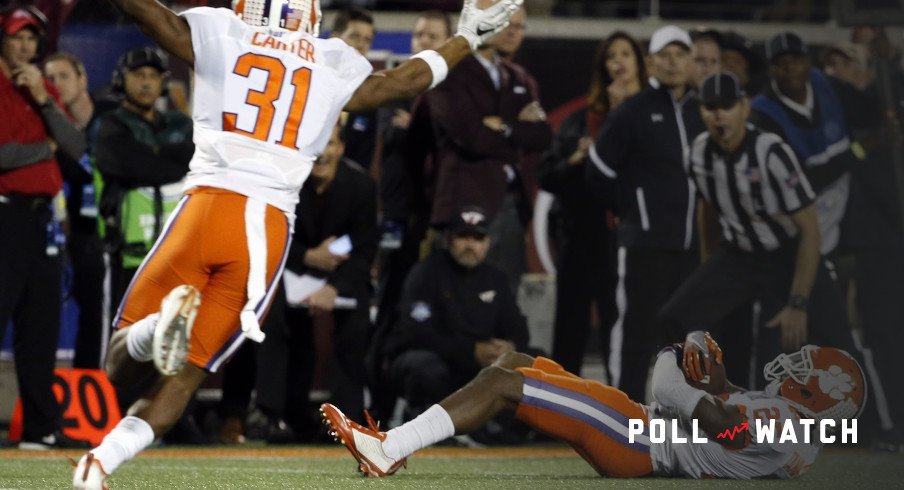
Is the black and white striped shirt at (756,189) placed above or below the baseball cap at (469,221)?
above

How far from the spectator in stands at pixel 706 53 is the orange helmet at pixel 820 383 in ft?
12.5

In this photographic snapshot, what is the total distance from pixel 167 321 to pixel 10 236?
3.64 metres

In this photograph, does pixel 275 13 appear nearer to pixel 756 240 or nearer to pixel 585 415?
pixel 585 415

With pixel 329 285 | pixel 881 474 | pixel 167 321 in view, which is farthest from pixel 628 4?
pixel 167 321

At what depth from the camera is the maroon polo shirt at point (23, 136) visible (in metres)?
8.24

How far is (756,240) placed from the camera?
8695 millimetres

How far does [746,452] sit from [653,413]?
41 cm

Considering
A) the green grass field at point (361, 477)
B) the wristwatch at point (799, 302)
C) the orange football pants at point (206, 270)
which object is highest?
the orange football pants at point (206, 270)

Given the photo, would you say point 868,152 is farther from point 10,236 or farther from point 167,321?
point 167,321

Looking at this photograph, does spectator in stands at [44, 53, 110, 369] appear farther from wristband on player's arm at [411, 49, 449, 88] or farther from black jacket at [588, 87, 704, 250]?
wristband on player's arm at [411, 49, 449, 88]

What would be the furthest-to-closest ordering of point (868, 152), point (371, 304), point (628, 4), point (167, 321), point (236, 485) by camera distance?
point (628, 4) < point (371, 304) < point (868, 152) < point (236, 485) < point (167, 321)

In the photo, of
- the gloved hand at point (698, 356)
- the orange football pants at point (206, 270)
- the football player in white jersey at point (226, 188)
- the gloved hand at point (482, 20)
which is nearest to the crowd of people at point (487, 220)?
the gloved hand at point (698, 356)

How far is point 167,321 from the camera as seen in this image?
4898 millimetres

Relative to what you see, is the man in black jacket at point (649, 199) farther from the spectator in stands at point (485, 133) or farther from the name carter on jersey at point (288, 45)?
the name carter on jersey at point (288, 45)
